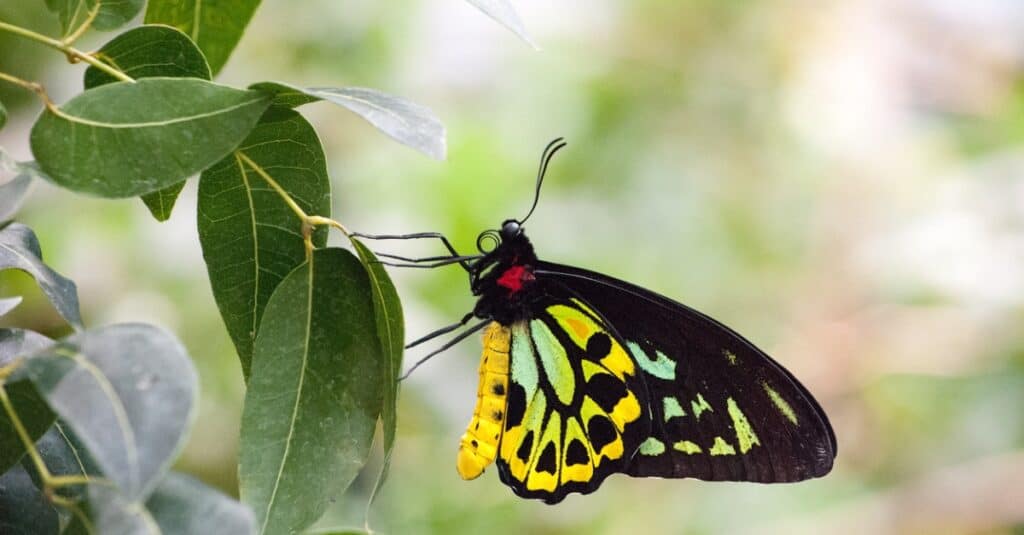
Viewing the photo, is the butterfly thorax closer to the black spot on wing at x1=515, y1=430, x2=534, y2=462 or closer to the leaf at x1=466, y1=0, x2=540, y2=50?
the black spot on wing at x1=515, y1=430, x2=534, y2=462

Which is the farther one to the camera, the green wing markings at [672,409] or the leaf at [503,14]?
the green wing markings at [672,409]

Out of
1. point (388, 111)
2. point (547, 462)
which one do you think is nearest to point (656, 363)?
point (547, 462)

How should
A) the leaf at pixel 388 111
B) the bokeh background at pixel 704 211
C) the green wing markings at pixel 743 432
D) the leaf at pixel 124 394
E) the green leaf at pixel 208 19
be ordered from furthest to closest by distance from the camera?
the bokeh background at pixel 704 211, the green wing markings at pixel 743 432, the green leaf at pixel 208 19, the leaf at pixel 388 111, the leaf at pixel 124 394

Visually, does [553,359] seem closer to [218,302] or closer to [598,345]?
[598,345]

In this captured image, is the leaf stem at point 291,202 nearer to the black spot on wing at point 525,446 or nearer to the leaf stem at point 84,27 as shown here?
the leaf stem at point 84,27

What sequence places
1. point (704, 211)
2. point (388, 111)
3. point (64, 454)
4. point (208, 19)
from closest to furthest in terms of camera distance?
point (388, 111), point (64, 454), point (208, 19), point (704, 211)

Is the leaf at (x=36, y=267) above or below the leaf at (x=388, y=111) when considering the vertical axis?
below

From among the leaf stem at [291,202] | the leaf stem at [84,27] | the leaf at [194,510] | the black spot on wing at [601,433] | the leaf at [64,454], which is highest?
the black spot on wing at [601,433]

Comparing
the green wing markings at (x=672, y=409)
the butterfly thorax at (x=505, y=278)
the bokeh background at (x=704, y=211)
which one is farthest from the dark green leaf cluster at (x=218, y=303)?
the bokeh background at (x=704, y=211)
